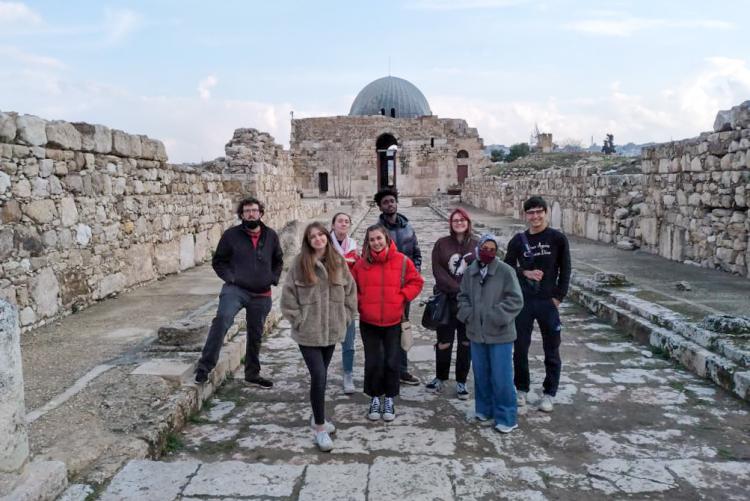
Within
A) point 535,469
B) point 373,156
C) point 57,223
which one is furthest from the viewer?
point 373,156

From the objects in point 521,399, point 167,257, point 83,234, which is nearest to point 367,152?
point 167,257

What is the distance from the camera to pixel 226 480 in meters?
3.38

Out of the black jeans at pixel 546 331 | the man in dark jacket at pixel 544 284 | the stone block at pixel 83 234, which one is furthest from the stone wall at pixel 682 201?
the stone block at pixel 83 234

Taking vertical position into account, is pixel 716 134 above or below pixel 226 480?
above

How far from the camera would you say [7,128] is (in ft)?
18.9

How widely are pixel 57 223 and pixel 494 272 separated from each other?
4.77 meters

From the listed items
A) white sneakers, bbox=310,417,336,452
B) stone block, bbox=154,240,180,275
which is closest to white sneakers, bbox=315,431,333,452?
white sneakers, bbox=310,417,336,452

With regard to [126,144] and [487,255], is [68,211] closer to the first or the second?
[126,144]

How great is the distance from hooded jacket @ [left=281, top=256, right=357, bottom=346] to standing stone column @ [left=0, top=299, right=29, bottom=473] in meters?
1.61

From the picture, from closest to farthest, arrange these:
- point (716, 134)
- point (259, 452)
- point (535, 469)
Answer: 1. point (535, 469)
2. point (259, 452)
3. point (716, 134)

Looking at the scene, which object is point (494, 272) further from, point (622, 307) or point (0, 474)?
point (622, 307)

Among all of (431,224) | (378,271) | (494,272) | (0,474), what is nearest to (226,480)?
(0,474)

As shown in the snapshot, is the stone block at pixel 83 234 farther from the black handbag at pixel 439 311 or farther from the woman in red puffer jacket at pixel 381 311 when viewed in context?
the black handbag at pixel 439 311

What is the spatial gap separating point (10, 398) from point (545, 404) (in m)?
3.46
